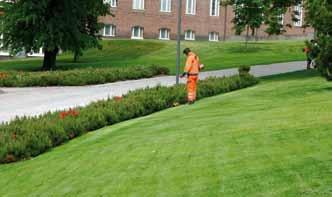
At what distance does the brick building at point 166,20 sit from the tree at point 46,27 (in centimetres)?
2152

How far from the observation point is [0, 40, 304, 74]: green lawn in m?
45.8

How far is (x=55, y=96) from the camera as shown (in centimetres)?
2722

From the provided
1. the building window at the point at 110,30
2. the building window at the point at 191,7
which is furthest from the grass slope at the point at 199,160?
the building window at the point at 191,7

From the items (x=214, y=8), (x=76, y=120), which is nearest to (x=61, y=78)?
(x=76, y=120)

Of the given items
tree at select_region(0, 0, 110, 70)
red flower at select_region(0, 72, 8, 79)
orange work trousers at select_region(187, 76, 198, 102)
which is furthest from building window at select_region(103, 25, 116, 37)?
orange work trousers at select_region(187, 76, 198, 102)

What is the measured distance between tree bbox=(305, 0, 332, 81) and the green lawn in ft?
75.8

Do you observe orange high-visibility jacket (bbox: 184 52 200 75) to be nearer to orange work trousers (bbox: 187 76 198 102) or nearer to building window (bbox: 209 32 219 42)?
orange work trousers (bbox: 187 76 198 102)

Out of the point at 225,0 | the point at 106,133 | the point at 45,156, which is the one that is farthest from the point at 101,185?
the point at 225,0

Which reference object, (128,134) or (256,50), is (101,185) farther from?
(256,50)

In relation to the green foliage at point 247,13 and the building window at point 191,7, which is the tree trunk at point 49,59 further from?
the building window at point 191,7

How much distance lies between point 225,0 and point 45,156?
1069 inches

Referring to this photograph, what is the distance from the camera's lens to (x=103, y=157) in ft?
39.0

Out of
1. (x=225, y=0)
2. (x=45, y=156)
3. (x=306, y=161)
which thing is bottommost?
(x=45, y=156)

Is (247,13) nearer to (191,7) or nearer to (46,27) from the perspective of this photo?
(46,27)
